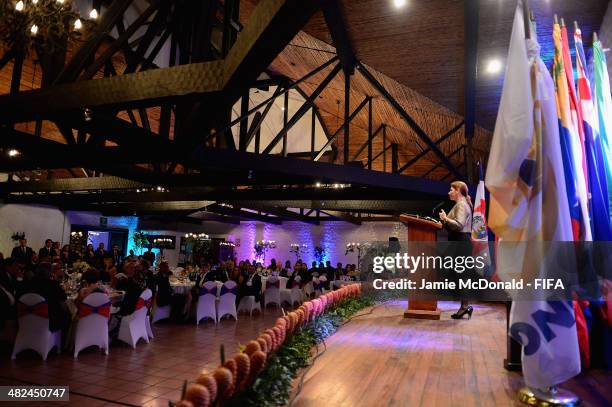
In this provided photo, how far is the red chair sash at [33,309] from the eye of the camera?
5.01 metres

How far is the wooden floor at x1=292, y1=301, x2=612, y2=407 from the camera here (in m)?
2.47

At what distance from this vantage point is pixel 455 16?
212 inches

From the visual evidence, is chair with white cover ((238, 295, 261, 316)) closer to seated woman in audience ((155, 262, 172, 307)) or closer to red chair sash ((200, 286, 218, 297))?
red chair sash ((200, 286, 218, 297))

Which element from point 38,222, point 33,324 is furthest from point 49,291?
point 38,222

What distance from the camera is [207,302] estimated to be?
312 inches

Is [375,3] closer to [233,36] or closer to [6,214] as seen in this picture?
[233,36]

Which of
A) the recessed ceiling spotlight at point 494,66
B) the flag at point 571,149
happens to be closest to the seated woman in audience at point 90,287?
the flag at point 571,149

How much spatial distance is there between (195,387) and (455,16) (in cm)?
541

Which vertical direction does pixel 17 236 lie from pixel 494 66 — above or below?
below

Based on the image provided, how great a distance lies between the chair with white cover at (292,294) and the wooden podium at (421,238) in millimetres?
5621

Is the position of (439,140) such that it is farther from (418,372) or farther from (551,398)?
(551,398)

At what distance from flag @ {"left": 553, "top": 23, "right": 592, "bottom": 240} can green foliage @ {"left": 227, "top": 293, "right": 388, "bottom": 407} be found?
6.45 feet

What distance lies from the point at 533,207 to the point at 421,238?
3.39 meters

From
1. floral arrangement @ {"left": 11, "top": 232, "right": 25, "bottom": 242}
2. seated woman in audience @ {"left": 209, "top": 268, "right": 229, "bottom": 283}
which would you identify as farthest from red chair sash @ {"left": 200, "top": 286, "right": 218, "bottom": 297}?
floral arrangement @ {"left": 11, "top": 232, "right": 25, "bottom": 242}
